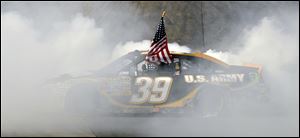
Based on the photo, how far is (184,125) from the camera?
8.62m

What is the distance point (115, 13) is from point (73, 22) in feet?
35.6

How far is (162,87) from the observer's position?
880 cm

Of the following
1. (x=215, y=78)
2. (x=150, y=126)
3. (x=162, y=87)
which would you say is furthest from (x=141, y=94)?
(x=215, y=78)

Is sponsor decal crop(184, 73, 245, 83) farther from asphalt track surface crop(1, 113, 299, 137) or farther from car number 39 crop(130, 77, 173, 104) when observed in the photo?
asphalt track surface crop(1, 113, 299, 137)

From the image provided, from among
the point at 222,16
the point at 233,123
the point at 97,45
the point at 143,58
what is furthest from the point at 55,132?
the point at 222,16

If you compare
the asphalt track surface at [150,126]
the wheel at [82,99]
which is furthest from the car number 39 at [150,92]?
the wheel at [82,99]

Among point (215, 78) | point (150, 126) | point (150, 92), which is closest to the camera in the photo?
point (150, 126)

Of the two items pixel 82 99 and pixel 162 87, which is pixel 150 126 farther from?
pixel 82 99

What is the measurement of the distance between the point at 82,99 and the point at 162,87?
1341 millimetres

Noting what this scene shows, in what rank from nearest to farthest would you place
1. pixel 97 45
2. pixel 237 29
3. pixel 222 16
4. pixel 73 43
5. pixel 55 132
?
pixel 55 132 → pixel 73 43 → pixel 97 45 → pixel 237 29 → pixel 222 16

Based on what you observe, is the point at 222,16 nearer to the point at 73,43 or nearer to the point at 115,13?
the point at 115,13

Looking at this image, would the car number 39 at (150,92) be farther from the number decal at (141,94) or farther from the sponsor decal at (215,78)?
Result: the sponsor decal at (215,78)

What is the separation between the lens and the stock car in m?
8.78

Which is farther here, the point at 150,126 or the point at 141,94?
the point at 141,94
